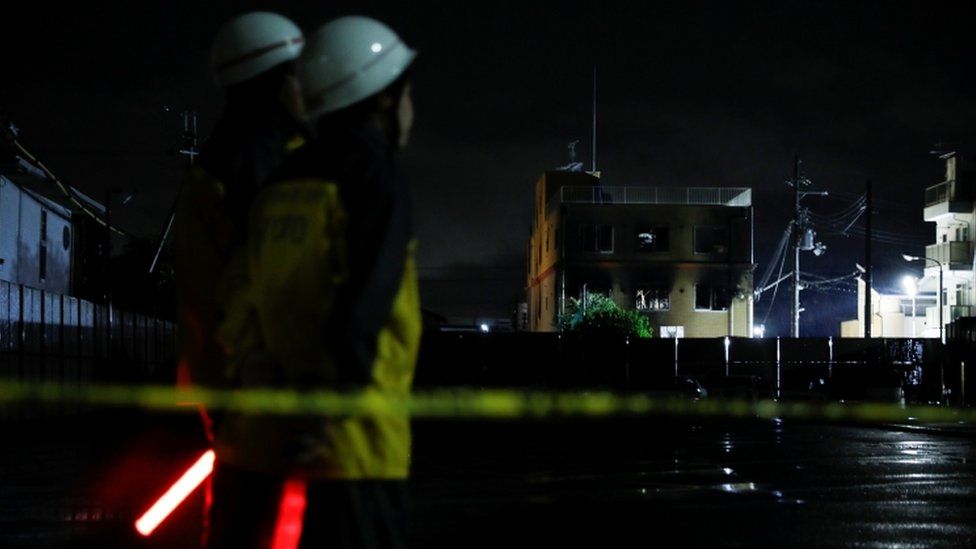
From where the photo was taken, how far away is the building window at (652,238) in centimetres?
6938

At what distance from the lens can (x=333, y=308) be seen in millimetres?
3139

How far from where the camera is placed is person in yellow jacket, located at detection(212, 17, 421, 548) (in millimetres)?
3135

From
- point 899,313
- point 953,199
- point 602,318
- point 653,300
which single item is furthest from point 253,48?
point 899,313

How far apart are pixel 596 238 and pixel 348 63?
66360 mm

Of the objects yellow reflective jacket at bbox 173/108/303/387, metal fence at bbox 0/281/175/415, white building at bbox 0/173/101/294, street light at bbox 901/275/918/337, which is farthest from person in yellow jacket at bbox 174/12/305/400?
street light at bbox 901/275/918/337

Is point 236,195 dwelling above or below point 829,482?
above

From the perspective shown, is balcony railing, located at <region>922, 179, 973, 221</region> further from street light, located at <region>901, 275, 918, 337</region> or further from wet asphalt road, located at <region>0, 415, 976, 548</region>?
wet asphalt road, located at <region>0, 415, 976, 548</region>

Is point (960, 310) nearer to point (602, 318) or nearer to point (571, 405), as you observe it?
point (602, 318)

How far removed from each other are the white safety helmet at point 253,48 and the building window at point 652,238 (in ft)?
215

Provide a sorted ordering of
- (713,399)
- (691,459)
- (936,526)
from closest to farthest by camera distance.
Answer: (936,526) → (691,459) → (713,399)

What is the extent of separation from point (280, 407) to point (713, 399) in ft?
136

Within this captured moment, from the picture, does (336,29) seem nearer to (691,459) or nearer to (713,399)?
(691,459)

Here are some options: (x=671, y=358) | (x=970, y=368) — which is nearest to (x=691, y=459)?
(x=970, y=368)

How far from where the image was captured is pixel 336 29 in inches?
140
